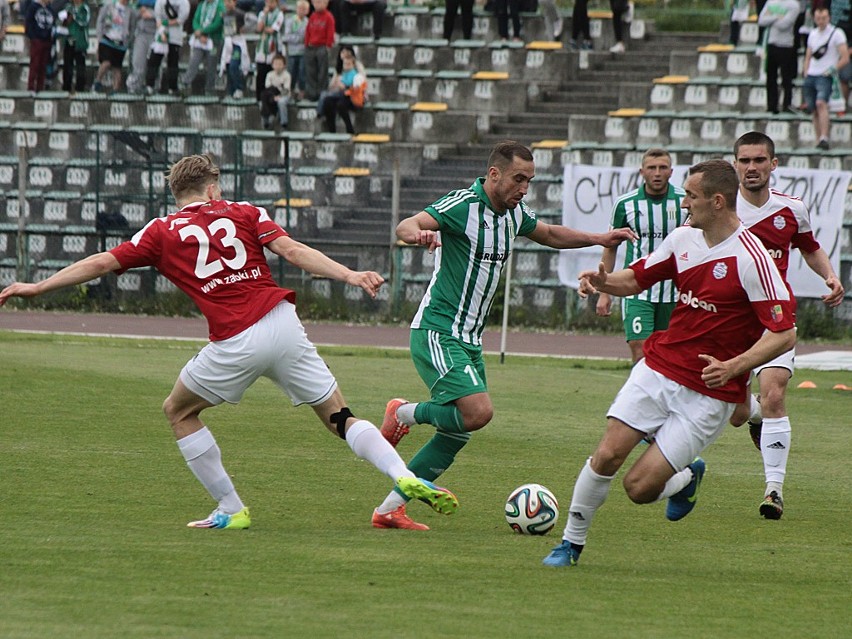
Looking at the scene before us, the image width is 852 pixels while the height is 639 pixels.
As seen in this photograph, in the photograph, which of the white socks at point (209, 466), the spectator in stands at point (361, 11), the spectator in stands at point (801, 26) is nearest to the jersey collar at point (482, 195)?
the white socks at point (209, 466)

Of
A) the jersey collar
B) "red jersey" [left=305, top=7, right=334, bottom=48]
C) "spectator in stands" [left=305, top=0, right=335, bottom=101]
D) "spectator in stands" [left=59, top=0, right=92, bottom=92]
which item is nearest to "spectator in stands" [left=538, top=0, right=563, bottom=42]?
"spectator in stands" [left=305, top=0, right=335, bottom=101]

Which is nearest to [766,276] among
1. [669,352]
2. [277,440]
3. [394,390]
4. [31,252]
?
[669,352]

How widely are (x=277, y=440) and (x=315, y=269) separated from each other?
12.4 feet

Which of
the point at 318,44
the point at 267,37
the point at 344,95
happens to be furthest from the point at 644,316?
the point at 267,37

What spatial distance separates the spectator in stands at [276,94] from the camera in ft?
84.4

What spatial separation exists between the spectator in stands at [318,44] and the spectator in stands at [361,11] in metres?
2.21

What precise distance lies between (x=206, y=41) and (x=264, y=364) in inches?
814

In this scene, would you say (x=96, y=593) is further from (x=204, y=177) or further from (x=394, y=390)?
(x=394, y=390)

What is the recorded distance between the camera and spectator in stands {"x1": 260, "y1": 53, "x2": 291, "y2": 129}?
25.7m

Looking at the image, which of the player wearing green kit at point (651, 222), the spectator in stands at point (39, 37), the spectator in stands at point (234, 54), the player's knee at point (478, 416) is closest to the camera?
the player's knee at point (478, 416)

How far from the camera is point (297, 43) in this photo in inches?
1020

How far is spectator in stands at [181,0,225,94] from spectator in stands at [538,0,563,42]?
623cm

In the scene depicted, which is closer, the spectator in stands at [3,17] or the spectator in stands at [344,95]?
the spectator in stands at [344,95]

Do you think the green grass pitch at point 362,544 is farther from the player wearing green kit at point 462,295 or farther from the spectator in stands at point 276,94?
the spectator in stands at point 276,94
